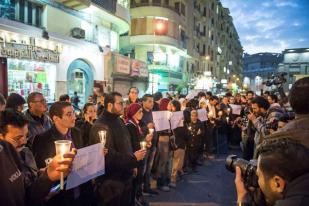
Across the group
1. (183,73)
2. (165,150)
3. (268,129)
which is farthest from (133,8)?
(268,129)

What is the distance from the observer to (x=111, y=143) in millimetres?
4559

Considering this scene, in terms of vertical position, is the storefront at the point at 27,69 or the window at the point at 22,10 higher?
the window at the point at 22,10

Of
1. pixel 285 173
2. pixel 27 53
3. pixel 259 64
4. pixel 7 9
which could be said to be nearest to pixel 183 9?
pixel 7 9

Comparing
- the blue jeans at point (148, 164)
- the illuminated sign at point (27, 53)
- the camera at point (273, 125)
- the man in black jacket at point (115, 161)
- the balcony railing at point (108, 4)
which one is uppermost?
the balcony railing at point (108, 4)

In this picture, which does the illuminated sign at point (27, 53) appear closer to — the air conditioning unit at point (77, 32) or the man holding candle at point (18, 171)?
the air conditioning unit at point (77, 32)

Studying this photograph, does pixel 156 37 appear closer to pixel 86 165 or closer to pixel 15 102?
pixel 15 102

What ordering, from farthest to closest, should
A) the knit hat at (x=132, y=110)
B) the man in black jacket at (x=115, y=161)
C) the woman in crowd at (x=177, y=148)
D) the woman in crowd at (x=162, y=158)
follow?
the woman in crowd at (x=177, y=148) < the woman in crowd at (x=162, y=158) < the knit hat at (x=132, y=110) < the man in black jacket at (x=115, y=161)

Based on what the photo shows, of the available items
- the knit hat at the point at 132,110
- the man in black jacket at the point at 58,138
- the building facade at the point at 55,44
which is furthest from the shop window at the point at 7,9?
the man in black jacket at the point at 58,138

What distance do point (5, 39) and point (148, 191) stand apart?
824 cm

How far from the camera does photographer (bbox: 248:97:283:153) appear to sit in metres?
4.87

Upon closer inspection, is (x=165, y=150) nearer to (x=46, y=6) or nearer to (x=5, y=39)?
(x=5, y=39)

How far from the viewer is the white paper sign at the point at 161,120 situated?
7.14 m

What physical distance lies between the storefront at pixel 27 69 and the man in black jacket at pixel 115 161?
328 inches

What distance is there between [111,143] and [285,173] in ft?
10.9
